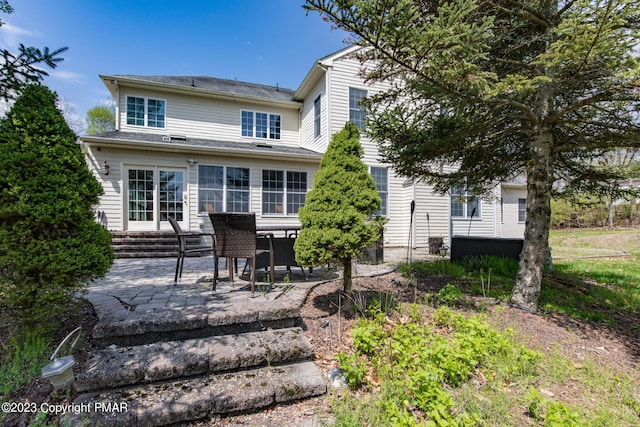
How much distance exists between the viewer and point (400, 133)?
15.1 ft

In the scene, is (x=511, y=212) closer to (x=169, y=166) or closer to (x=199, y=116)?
(x=199, y=116)

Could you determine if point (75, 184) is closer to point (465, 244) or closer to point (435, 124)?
point (435, 124)

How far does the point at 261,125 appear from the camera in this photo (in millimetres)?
11719

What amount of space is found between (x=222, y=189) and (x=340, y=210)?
7.43 m

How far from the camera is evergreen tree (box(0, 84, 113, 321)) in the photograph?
88.7 inches

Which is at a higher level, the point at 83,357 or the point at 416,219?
the point at 416,219

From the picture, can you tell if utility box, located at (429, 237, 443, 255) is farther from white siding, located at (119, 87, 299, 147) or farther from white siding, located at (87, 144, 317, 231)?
white siding, located at (119, 87, 299, 147)

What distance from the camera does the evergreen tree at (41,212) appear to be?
225 cm

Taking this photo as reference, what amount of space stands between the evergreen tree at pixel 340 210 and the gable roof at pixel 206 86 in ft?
30.4

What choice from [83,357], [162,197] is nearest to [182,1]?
→ [162,197]

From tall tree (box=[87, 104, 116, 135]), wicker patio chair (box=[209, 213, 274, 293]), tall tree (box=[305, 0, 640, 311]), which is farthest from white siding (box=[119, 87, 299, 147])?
tall tree (box=[87, 104, 116, 135])

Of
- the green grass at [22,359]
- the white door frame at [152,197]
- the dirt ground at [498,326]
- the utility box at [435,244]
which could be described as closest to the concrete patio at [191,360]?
the dirt ground at [498,326]

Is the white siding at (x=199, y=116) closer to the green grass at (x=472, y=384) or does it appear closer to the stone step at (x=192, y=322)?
the stone step at (x=192, y=322)

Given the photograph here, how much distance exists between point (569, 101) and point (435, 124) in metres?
2.04
